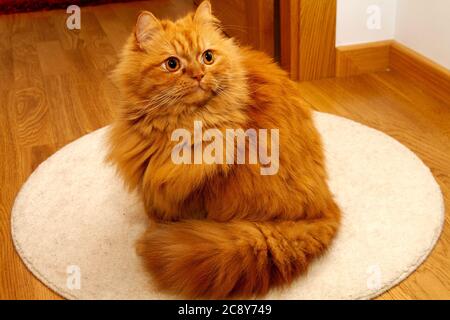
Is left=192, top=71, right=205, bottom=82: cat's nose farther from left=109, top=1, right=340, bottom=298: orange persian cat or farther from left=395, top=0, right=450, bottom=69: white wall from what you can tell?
left=395, top=0, right=450, bottom=69: white wall

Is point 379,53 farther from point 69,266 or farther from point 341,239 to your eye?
point 69,266

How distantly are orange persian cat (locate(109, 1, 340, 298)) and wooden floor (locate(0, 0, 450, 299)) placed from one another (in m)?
0.28

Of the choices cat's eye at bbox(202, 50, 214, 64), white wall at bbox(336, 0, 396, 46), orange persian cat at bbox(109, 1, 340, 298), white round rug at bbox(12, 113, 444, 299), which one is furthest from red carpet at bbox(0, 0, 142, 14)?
cat's eye at bbox(202, 50, 214, 64)

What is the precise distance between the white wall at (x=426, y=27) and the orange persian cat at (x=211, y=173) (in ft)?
3.45

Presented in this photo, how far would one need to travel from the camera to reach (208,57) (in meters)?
1.24

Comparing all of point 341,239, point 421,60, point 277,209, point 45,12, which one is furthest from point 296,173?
point 45,12

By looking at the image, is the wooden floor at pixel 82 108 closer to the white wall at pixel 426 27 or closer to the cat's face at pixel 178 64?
the white wall at pixel 426 27

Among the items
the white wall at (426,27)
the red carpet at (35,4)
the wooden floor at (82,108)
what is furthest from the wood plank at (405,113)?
the red carpet at (35,4)

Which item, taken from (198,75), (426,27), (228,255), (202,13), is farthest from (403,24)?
(228,255)

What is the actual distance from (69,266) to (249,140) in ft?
1.85

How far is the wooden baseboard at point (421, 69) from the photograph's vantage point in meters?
2.15

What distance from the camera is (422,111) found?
210 centimetres

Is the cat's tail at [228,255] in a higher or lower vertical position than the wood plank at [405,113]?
higher

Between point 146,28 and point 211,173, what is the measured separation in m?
0.37
